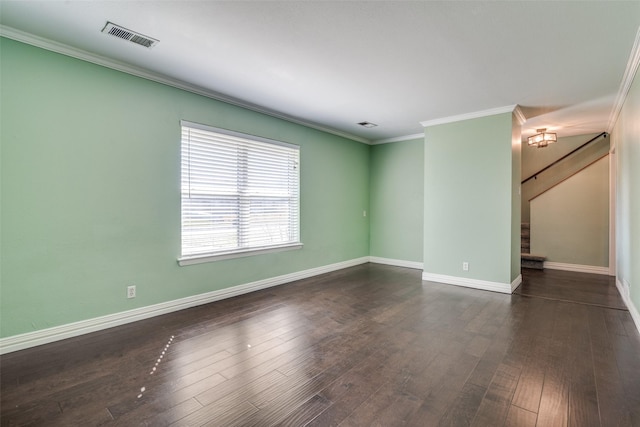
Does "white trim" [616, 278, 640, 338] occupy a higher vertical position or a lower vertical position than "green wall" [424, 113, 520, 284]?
lower

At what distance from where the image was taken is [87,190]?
2846mm

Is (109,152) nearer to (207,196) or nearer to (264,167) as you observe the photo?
(207,196)

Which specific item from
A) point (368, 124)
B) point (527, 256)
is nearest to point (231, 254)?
point (368, 124)

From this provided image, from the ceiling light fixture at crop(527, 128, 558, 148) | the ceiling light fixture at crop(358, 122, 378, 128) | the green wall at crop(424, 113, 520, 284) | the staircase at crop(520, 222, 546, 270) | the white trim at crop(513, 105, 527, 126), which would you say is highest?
the ceiling light fixture at crop(358, 122, 378, 128)

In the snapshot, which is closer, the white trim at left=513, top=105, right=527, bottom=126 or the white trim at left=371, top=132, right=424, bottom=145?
the white trim at left=513, top=105, right=527, bottom=126

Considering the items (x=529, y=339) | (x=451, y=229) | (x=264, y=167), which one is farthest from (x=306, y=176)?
(x=529, y=339)

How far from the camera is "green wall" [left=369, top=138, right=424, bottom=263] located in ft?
19.5

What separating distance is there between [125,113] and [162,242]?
4.67 feet

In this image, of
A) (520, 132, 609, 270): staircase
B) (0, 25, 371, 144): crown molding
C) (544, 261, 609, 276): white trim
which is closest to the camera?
(0, 25, 371, 144): crown molding

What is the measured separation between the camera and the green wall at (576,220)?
5.52 m

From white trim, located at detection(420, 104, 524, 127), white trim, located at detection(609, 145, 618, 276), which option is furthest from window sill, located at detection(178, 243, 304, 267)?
white trim, located at detection(609, 145, 618, 276)

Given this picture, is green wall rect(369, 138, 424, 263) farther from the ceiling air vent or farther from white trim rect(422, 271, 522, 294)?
the ceiling air vent

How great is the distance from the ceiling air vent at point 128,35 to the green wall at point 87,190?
635 mm

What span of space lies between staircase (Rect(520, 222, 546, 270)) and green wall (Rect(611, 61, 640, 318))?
187cm
